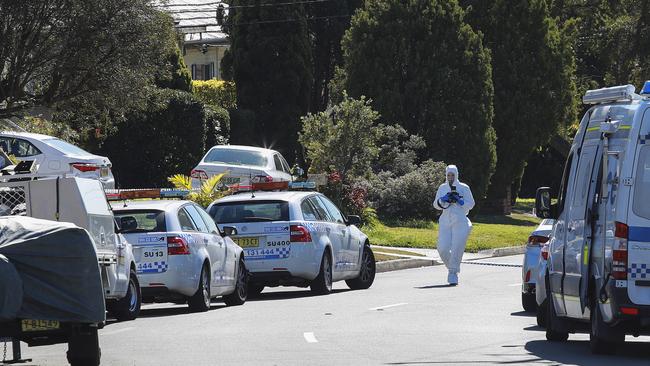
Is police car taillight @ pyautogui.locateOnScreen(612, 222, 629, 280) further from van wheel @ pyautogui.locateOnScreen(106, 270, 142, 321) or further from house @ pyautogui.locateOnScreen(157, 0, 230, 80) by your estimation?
house @ pyautogui.locateOnScreen(157, 0, 230, 80)

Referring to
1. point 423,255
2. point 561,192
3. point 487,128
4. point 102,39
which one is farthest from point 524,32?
point 561,192

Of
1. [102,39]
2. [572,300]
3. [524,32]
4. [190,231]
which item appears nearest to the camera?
[572,300]

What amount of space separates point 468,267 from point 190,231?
12344 mm

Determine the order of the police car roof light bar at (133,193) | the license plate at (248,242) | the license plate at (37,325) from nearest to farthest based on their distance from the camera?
1. the license plate at (37,325)
2. the police car roof light bar at (133,193)
3. the license plate at (248,242)

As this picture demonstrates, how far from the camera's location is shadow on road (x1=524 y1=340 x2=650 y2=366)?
42.3 feet

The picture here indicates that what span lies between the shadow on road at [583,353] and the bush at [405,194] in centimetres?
2630

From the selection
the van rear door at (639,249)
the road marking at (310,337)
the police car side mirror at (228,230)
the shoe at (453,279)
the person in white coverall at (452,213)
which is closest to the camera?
the van rear door at (639,249)

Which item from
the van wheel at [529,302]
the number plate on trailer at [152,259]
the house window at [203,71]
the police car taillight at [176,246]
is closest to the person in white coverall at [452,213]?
the van wheel at [529,302]

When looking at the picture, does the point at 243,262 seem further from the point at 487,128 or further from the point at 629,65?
the point at 629,65

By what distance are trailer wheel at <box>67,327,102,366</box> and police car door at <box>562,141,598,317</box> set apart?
4412mm

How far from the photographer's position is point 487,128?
46.7 meters

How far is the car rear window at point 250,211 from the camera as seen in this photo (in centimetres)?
2172

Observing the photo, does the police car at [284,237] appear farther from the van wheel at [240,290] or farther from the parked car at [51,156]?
the parked car at [51,156]

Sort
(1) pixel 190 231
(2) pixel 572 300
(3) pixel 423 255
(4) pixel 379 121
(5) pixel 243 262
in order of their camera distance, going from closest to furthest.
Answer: (2) pixel 572 300 → (1) pixel 190 231 → (5) pixel 243 262 → (3) pixel 423 255 → (4) pixel 379 121
